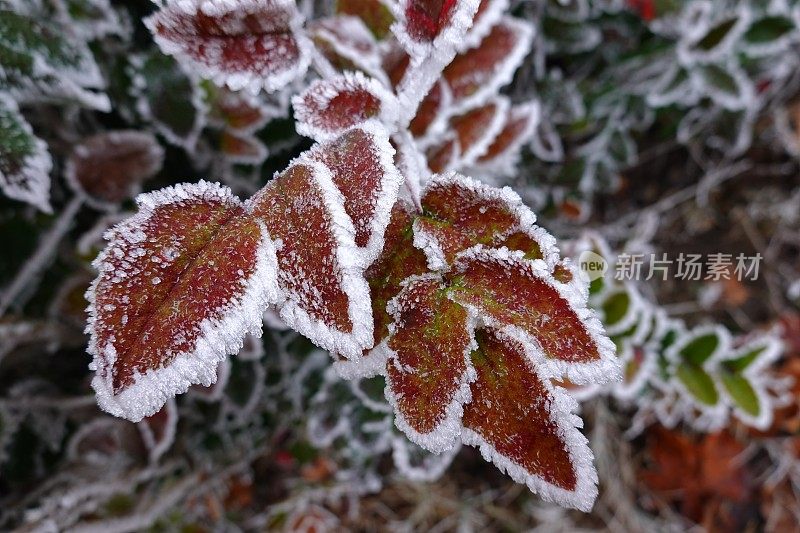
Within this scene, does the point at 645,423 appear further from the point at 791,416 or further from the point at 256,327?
the point at 256,327

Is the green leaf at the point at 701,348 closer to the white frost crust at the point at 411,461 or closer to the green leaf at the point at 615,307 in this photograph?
the green leaf at the point at 615,307

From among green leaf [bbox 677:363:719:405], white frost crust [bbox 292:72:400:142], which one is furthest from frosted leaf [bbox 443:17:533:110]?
green leaf [bbox 677:363:719:405]

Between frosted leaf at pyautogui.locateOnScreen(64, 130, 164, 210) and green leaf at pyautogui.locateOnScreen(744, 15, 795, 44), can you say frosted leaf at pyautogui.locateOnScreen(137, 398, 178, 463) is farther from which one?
green leaf at pyautogui.locateOnScreen(744, 15, 795, 44)

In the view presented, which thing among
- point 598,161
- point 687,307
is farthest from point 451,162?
point 687,307

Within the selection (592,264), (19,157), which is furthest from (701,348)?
(19,157)

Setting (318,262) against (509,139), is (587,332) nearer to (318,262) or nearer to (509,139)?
(318,262)
